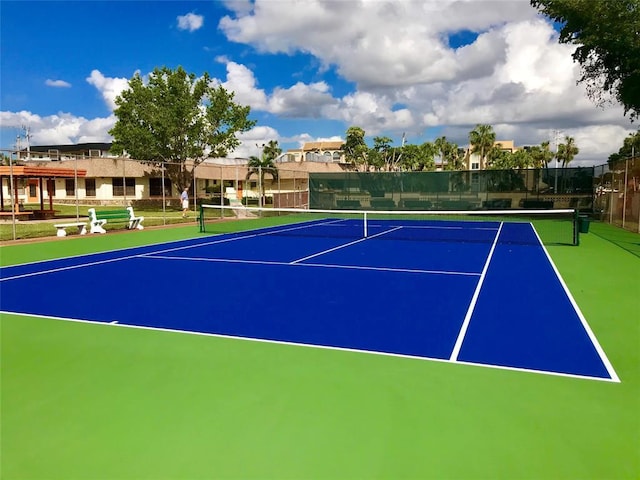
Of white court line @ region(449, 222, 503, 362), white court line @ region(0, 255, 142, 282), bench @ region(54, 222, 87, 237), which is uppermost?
bench @ region(54, 222, 87, 237)

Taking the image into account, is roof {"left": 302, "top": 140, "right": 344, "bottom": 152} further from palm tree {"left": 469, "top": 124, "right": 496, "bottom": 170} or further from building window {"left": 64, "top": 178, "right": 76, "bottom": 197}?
building window {"left": 64, "top": 178, "right": 76, "bottom": 197}

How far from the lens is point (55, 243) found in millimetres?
16562

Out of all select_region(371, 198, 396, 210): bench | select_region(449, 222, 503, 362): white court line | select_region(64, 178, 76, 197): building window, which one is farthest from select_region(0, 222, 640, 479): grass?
select_region(64, 178, 76, 197): building window

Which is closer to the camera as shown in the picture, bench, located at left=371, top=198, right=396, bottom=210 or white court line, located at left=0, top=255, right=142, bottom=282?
white court line, located at left=0, top=255, right=142, bottom=282

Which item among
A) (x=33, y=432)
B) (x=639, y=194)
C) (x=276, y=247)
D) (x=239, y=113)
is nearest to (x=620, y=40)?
(x=639, y=194)

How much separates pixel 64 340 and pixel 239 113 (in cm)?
3522

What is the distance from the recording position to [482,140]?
81125mm

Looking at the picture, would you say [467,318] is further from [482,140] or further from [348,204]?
[482,140]

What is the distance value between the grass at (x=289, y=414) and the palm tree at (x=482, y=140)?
260 ft

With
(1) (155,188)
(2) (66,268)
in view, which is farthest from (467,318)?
(1) (155,188)

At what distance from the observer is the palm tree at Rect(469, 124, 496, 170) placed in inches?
3162

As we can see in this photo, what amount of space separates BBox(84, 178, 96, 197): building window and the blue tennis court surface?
1331 inches

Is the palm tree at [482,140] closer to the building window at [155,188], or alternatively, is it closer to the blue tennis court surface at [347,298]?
the building window at [155,188]

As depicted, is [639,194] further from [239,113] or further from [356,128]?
[356,128]
